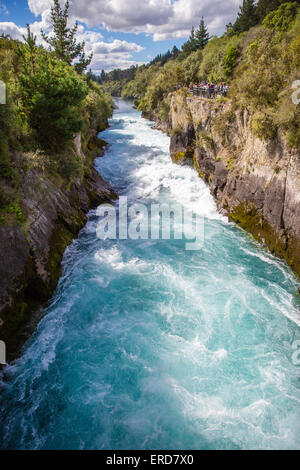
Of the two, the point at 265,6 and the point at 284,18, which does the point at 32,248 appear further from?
the point at 265,6

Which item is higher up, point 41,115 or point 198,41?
point 198,41

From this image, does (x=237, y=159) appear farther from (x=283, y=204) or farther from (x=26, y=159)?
(x=26, y=159)

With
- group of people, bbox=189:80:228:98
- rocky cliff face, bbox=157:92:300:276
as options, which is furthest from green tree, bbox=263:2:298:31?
rocky cliff face, bbox=157:92:300:276

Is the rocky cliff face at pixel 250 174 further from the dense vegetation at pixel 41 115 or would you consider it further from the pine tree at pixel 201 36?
the pine tree at pixel 201 36

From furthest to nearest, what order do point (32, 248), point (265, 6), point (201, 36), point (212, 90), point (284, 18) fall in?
point (201, 36), point (265, 6), point (284, 18), point (212, 90), point (32, 248)

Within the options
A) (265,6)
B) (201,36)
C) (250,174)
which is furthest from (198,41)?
(250,174)

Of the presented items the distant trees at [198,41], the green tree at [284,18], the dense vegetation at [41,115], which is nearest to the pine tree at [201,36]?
the distant trees at [198,41]
